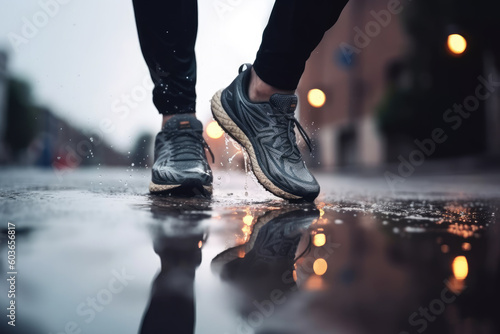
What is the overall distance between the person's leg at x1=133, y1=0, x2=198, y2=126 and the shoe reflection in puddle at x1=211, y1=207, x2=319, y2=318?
3.31 feet

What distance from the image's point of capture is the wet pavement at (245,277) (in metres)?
0.40

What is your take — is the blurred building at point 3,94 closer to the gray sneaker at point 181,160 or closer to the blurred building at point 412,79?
the blurred building at point 412,79

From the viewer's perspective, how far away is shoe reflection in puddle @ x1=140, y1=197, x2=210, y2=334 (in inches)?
15.7

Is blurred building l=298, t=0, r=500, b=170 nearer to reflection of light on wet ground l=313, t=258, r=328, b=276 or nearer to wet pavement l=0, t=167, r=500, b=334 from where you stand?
wet pavement l=0, t=167, r=500, b=334

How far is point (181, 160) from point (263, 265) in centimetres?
119

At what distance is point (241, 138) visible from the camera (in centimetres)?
173

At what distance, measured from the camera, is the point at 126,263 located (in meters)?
0.58

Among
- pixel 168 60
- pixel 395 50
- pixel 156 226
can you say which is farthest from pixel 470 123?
pixel 156 226

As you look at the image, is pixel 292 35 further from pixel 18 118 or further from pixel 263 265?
pixel 18 118

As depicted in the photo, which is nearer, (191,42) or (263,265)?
(263,265)

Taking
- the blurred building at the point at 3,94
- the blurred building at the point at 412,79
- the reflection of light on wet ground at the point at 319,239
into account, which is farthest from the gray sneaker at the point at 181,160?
the blurred building at the point at 3,94

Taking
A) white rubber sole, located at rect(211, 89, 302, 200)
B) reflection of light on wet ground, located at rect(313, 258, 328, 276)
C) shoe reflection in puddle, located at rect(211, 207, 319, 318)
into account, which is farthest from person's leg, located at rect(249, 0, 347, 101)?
reflection of light on wet ground, located at rect(313, 258, 328, 276)

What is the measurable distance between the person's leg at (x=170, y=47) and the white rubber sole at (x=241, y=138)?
0.13 m

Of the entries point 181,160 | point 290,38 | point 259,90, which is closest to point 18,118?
point 181,160
